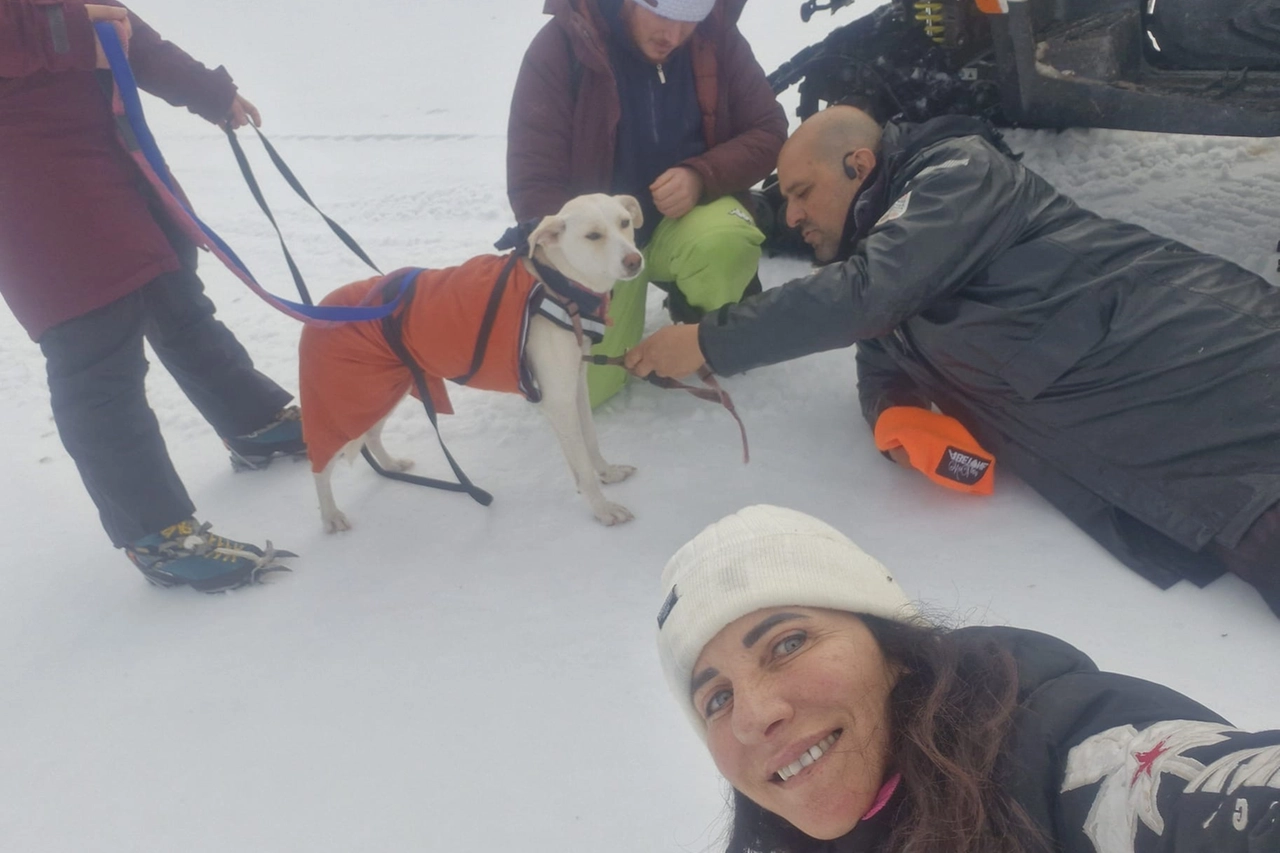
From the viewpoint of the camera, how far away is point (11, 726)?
193cm

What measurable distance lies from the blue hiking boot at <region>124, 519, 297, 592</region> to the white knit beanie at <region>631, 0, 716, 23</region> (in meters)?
1.94

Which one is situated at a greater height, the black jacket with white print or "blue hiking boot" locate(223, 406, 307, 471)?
the black jacket with white print

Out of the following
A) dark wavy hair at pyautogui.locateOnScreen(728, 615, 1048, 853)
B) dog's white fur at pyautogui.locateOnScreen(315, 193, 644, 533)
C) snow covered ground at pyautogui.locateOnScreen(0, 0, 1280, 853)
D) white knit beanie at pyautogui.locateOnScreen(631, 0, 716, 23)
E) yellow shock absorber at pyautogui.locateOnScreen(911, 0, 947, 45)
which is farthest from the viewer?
yellow shock absorber at pyautogui.locateOnScreen(911, 0, 947, 45)

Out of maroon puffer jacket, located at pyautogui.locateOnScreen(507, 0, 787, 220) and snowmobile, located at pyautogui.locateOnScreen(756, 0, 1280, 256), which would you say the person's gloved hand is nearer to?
maroon puffer jacket, located at pyautogui.locateOnScreen(507, 0, 787, 220)

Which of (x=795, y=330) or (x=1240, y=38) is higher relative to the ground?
(x=1240, y=38)

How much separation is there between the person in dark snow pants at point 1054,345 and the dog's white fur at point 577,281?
0.63 feet

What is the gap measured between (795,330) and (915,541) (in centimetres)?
60

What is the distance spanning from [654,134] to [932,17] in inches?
56.7

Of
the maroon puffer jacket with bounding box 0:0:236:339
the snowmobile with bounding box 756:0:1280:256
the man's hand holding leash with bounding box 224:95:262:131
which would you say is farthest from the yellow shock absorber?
the maroon puffer jacket with bounding box 0:0:236:339

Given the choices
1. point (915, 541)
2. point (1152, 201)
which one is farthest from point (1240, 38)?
point (915, 541)

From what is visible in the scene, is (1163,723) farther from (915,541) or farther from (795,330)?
(795,330)

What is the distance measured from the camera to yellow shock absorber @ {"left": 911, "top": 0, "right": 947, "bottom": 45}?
3260mm

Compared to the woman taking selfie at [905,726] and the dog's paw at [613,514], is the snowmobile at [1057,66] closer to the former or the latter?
the dog's paw at [613,514]

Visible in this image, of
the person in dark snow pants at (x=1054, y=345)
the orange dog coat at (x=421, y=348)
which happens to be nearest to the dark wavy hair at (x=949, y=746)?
the person in dark snow pants at (x=1054, y=345)
